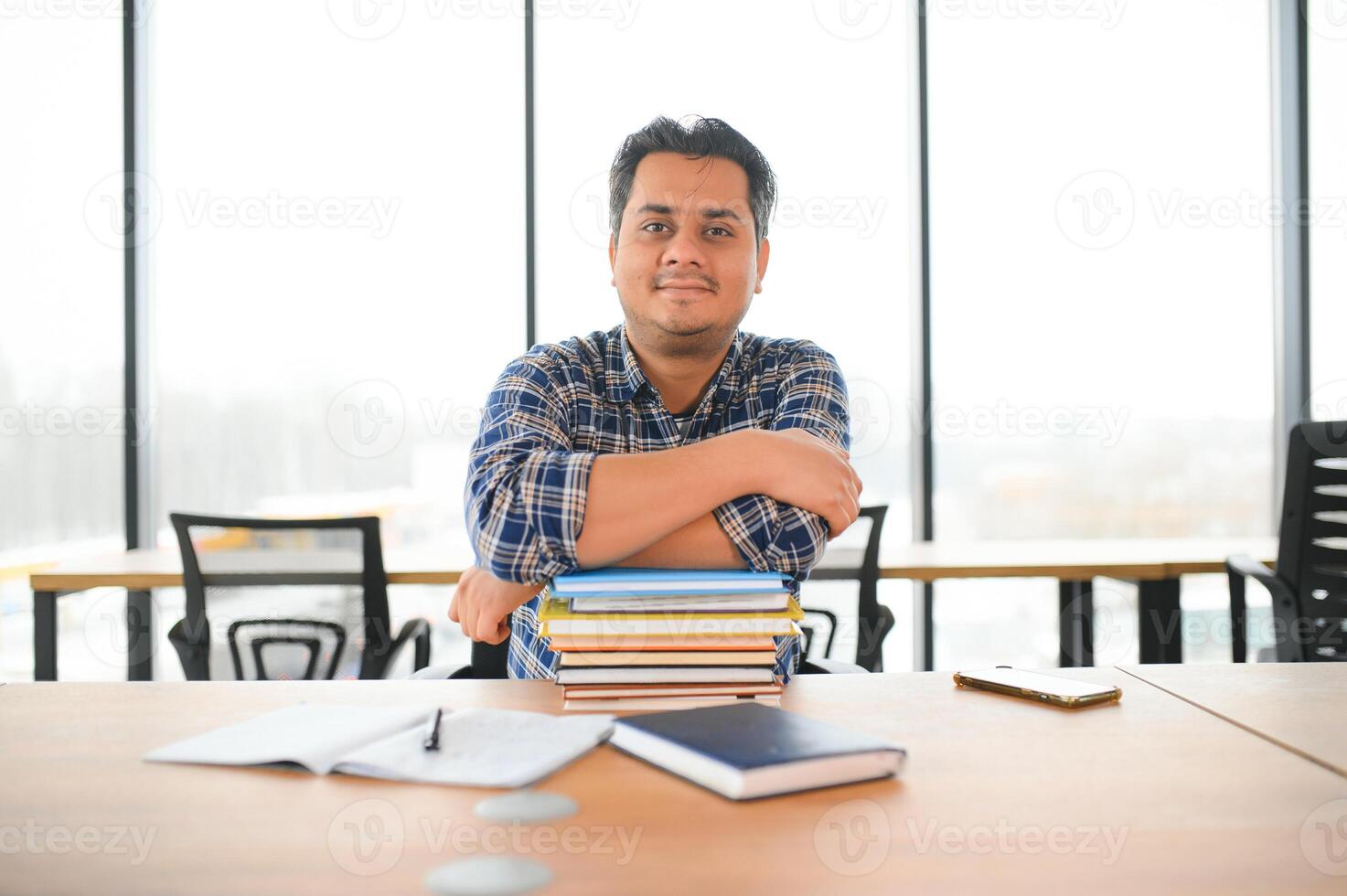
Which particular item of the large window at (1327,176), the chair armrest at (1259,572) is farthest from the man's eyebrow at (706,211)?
the large window at (1327,176)

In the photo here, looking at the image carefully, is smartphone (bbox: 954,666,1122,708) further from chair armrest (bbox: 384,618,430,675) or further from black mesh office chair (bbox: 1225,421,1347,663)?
black mesh office chair (bbox: 1225,421,1347,663)

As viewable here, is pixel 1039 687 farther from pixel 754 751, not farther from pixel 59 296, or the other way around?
pixel 59 296

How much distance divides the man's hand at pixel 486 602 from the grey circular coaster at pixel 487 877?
0.69m

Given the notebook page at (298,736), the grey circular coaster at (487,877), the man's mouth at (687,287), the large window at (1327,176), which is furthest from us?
the large window at (1327,176)

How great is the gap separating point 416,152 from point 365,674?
2.17 m

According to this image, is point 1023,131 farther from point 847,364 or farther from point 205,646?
point 205,646

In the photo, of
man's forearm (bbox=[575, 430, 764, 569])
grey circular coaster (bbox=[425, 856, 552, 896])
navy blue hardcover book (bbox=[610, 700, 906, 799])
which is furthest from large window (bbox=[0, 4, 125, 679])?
grey circular coaster (bbox=[425, 856, 552, 896])

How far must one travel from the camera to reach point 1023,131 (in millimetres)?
3770

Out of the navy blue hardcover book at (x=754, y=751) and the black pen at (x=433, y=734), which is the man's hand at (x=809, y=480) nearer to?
the navy blue hardcover book at (x=754, y=751)

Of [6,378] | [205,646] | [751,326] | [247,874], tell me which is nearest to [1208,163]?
[751,326]

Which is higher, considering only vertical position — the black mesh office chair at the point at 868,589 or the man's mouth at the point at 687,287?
the man's mouth at the point at 687,287

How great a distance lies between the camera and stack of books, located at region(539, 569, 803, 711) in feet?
3.51

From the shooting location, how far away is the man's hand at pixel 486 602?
4.56 feet

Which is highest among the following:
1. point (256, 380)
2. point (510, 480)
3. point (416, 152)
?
point (416, 152)
